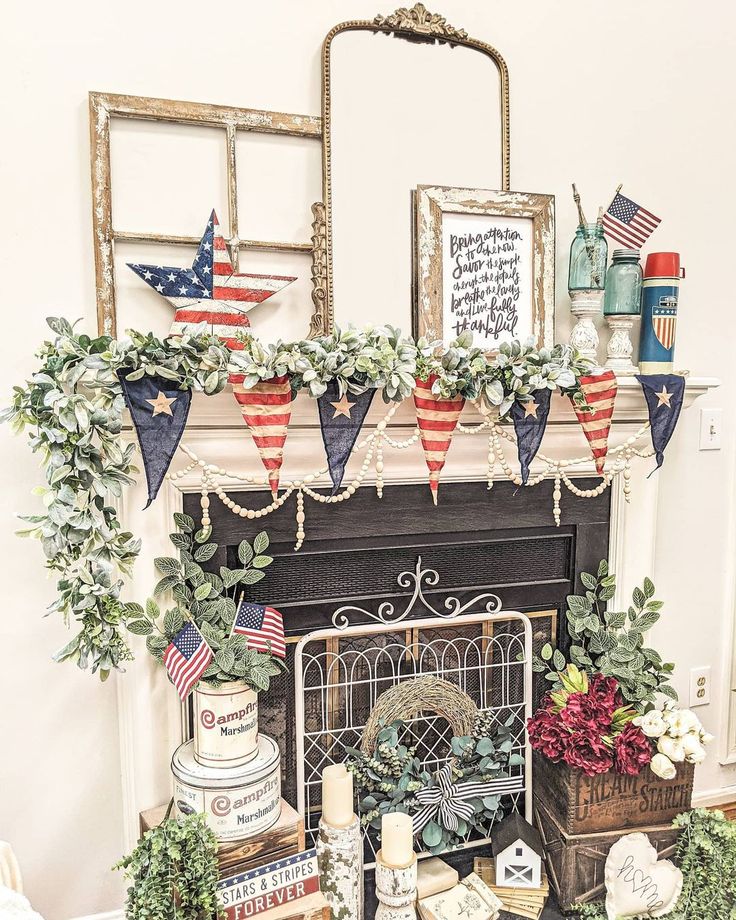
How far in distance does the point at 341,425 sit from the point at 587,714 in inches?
36.7

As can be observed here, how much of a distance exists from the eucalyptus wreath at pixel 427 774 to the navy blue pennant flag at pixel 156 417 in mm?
850

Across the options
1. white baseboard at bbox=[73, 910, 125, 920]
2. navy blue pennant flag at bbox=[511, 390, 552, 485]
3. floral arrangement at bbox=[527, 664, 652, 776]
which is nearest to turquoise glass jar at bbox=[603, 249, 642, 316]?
navy blue pennant flag at bbox=[511, 390, 552, 485]

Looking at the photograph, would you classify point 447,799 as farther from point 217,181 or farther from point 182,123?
point 182,123

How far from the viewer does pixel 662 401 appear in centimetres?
170

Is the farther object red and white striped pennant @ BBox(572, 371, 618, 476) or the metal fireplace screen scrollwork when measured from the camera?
the metal fireplace screen scrollwork

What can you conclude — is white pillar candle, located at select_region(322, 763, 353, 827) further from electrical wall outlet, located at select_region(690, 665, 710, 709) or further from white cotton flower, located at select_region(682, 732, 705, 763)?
electrical wall outlet, located at select_region(690, 665, 710, 709)

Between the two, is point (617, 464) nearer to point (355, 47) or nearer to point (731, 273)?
point (731, 273)

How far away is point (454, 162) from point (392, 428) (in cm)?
65

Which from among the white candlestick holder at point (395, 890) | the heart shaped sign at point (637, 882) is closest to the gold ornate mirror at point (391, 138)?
the white candlestick holder at point (395, 890)

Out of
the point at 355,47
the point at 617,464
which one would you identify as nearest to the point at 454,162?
the point at 355,47

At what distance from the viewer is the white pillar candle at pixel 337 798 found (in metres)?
1.57

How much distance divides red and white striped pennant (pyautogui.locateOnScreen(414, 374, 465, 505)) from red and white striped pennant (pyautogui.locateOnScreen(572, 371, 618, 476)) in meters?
0.30

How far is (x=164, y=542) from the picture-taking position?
153 cm

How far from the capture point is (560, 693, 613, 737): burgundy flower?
1.69 meters
